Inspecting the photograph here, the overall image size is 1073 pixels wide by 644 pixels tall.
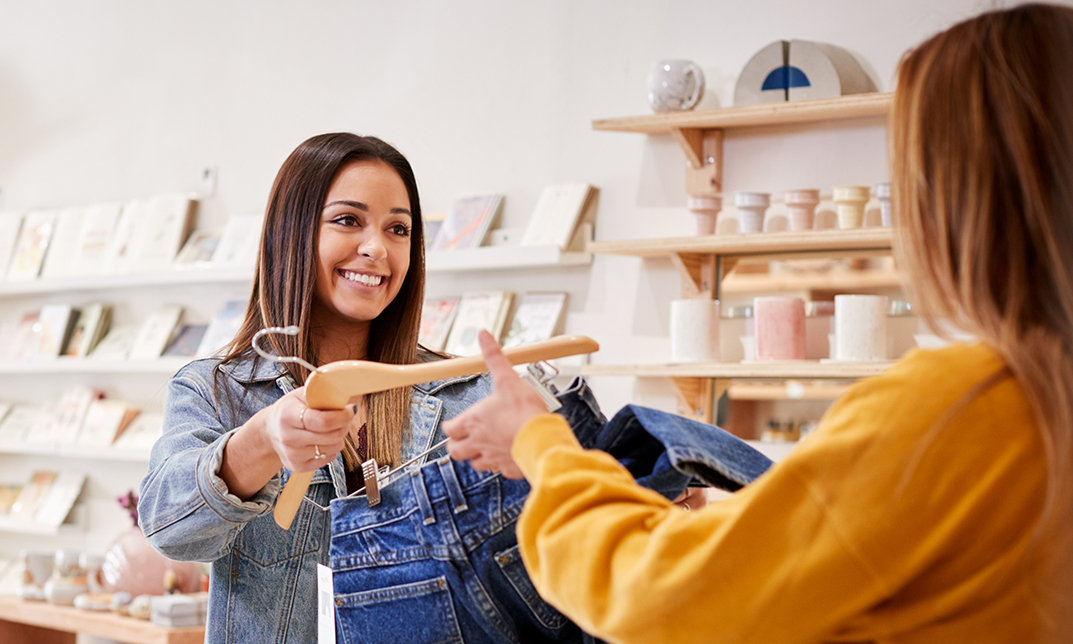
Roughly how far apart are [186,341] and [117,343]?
42 cm

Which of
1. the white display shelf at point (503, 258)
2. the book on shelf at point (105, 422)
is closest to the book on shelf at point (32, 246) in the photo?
the book on shelf at point (105, 422)

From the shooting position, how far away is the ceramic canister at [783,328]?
2.69 m

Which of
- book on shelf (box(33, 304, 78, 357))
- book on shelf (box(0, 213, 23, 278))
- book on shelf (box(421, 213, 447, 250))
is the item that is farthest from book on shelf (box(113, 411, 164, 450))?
book on shelf (box(421, 213, 447, 250))

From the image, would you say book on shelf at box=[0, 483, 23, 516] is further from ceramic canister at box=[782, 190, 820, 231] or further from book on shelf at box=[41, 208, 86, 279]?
ceramic canister at box=[782, 190, 820, 231]

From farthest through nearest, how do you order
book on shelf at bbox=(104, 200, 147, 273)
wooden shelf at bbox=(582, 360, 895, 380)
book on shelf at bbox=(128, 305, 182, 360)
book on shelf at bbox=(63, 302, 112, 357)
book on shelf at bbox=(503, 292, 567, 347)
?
1. book on shelf at bbox=(63, 302, 112, 357)
2. book on shelf at bbox=(104, 200, 147, 273)
3. book on shelf at bbox=(128, 305, 182, 360)
4. book on shelf at bbox=(503, 292, 567, 347)
5. wooden shelf at bbox=(582, 360, 895, 380)

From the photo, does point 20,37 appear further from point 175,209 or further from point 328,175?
point 328,175

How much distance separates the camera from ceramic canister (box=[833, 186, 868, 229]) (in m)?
2.61

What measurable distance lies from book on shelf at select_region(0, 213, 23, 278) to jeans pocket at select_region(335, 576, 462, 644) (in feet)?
13.0

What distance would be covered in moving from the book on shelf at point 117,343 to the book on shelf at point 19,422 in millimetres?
431

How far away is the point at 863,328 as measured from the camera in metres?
2.59

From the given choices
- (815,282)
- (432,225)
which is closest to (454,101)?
(432,225)

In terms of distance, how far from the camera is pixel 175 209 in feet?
13.3

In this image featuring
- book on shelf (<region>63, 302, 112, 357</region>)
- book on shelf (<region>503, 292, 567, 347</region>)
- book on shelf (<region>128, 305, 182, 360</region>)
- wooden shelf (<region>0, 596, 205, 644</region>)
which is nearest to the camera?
wooden shelf (<region>0, 596, 205, 644</region>)

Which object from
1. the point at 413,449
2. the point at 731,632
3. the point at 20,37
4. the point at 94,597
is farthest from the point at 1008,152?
the point at 20,37
